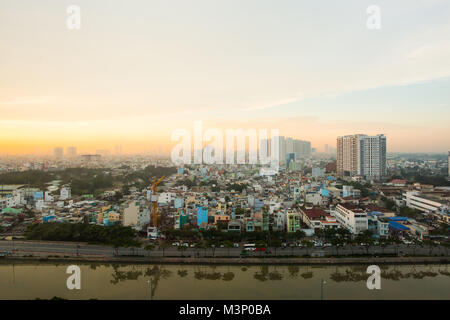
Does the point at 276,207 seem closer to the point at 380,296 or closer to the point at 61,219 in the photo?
the point at 380,296

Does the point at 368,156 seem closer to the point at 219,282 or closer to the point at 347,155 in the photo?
the point at 347,155

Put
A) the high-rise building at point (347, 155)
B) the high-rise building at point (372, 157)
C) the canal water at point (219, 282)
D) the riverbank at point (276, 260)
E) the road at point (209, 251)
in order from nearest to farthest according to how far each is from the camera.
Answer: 1. the canal water at point (219, 282)
2. the riverbank at point (276, 260)
3. the road at point (209, 251)
4. the high-rise building at point (372, 157)
5. the high-rise building at point (347, 155)

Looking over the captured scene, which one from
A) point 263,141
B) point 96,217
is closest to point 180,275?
point 96,217

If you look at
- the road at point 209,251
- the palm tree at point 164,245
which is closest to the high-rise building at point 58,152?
the road at point 209,251

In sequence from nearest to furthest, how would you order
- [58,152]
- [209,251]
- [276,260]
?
[276,260]
[209,251]
[58,152]

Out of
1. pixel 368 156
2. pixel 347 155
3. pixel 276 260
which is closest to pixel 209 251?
pixel 276 260

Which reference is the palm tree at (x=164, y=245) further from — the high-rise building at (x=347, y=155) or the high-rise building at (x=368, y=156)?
the high-rise building at (x=347, y=155)

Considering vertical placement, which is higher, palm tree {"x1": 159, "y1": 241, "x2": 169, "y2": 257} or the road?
palm tree {"x1": 159, "y1": 241, "x2": 169, "y2": 257}
